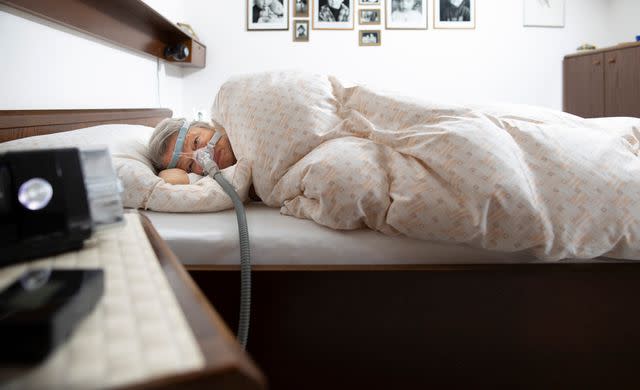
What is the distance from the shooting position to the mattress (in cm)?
85

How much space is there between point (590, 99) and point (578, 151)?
2705mm

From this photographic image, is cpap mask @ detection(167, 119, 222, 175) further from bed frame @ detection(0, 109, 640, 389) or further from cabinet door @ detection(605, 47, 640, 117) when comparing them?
cabinet door @ detection(605, 47, 640, 117)

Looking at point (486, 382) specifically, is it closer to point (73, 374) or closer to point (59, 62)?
point (73, 374)

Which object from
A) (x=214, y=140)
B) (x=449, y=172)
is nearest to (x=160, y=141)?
(x=214, y=140)

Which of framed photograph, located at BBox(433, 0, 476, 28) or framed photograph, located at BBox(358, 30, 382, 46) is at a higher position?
framed photograph, located at BBox(433, 0, 476, 28)

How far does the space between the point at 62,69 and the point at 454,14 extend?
2723 mm

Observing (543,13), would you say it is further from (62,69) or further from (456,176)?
(62,69)

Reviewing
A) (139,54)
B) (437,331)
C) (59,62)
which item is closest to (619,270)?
(437,331)

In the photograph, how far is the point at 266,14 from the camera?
3080 mm

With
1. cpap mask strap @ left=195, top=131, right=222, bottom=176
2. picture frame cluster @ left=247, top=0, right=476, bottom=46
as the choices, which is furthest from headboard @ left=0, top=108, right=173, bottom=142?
picture frame cluster @ left=247, top=0, right=476, bottom=46

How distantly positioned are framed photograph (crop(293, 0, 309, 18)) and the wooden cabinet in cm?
204

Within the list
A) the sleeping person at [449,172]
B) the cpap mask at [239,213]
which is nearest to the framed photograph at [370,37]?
the cpap mask at [239,213]

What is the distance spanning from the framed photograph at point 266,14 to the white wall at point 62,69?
93cm

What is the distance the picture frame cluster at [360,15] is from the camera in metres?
3.08
